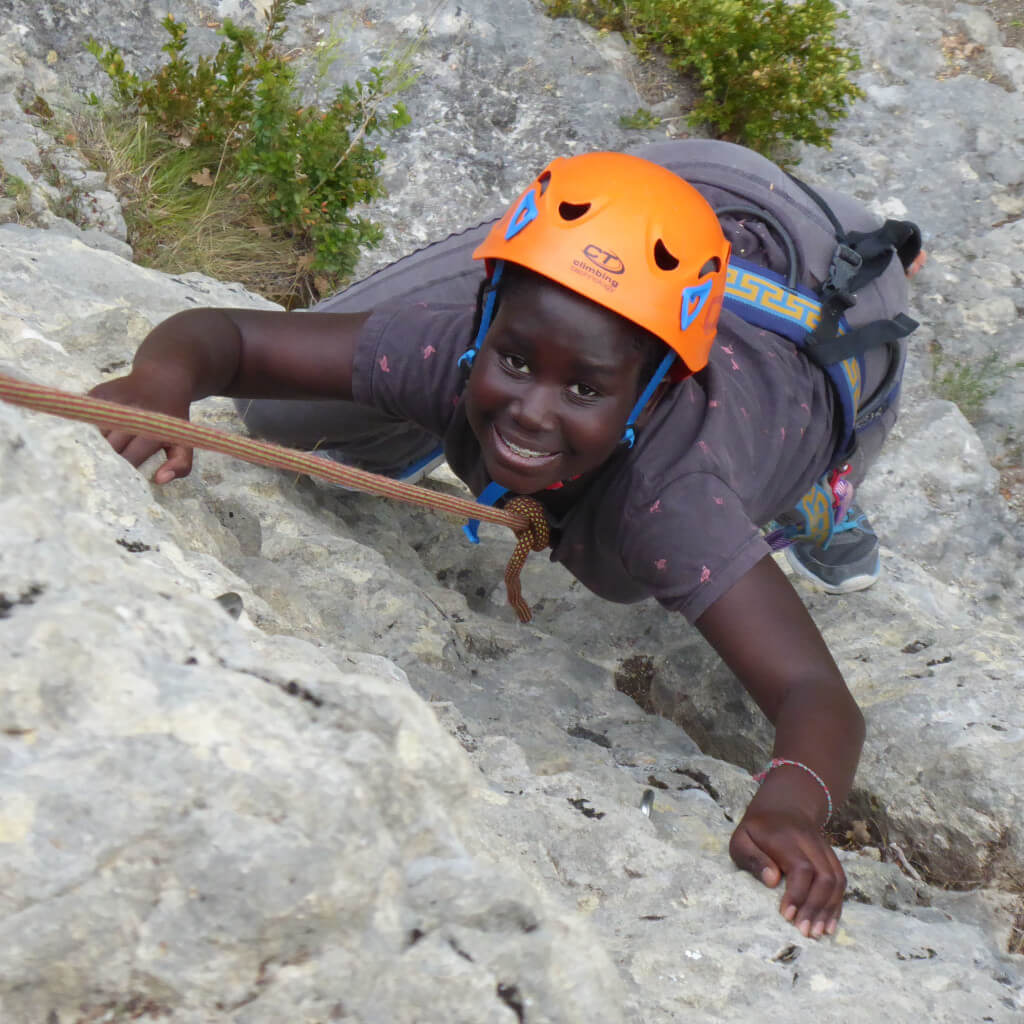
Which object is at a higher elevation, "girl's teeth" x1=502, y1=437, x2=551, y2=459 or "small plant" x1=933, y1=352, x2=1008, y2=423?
"small plant" x1=933, y1=352, x2=1008, y2=423

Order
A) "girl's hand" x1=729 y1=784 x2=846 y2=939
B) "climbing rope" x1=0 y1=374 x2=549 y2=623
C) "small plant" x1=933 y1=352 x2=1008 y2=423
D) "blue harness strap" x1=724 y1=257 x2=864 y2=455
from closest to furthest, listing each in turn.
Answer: "climbing rope" x1=0 y1=374 x2=549 y2=623, "girl's hand" x1=729 y1=784 x2=846 y2=939, "blue harness strap" x1=724 y1=257 x2=864 y2=455, "small plant" x1=933 y1=352 x2=1008 y2=423

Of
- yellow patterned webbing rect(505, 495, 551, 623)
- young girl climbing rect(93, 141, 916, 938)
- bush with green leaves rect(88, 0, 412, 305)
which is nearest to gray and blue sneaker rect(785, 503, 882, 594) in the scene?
young girl climbing rect(93, 141, 916, 938)

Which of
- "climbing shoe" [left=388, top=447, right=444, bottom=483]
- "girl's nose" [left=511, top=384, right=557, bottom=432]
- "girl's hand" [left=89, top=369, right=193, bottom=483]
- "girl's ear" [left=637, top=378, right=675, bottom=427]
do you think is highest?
"girl's ear" [left=637, top=378, right=675, bottom=427]

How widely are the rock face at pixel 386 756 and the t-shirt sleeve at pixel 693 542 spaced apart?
0.44 meters

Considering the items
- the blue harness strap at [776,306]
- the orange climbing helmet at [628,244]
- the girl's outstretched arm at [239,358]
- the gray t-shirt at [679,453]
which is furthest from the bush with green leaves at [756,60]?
the girl's outstretched arm at [239,358]

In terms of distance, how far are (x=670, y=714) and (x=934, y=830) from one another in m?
0.97

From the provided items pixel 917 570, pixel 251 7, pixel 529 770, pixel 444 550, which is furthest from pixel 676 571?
pixel 251 7

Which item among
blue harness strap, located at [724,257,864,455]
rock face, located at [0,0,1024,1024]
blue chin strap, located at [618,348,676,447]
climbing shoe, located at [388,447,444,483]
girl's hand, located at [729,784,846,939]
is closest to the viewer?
rock face, located at [0,0,1024,1024]

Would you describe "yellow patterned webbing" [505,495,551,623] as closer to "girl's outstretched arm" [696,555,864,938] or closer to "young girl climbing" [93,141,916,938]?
"young girl climbing" [93,141,916,938]

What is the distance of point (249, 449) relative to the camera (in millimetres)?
1881

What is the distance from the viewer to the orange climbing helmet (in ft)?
8.08

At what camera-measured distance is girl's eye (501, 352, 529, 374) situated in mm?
2564

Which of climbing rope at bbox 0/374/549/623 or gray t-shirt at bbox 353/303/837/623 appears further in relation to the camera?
gray t-shirt at bbox 353/303/837/623

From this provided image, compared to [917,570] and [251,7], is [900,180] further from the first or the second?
[251,7]
